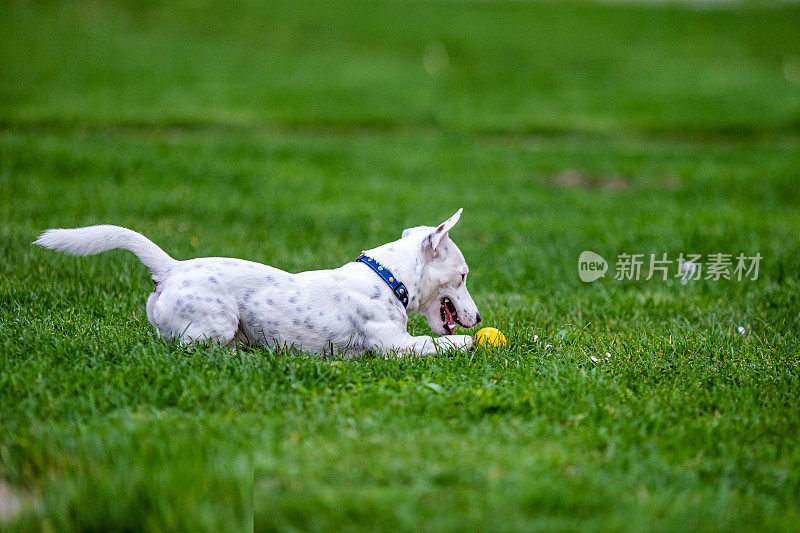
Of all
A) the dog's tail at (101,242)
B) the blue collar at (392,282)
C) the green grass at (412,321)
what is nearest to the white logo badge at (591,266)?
the green grass at (412,321)

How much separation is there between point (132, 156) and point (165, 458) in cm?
883

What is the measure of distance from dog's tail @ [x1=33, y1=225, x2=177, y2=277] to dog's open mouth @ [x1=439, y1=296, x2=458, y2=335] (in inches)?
70.3

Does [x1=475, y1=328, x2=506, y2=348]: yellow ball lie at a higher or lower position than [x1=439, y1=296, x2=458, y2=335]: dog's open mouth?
lower

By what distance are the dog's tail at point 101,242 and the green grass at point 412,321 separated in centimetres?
53

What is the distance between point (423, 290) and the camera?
15.7ft

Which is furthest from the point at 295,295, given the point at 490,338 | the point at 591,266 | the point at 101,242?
the point at 591,266

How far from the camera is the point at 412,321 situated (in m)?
5.61

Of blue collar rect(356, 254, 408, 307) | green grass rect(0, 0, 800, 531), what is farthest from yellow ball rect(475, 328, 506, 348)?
blue collar rect(356, 254, 408, 307)

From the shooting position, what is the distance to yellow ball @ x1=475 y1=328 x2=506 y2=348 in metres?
4.86

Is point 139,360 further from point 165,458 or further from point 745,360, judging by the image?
point 745,360

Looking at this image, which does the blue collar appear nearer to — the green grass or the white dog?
the white dog

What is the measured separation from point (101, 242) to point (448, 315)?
223 cm

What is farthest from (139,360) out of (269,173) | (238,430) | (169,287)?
(269,173)

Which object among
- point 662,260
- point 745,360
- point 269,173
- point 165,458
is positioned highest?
point 269,173
